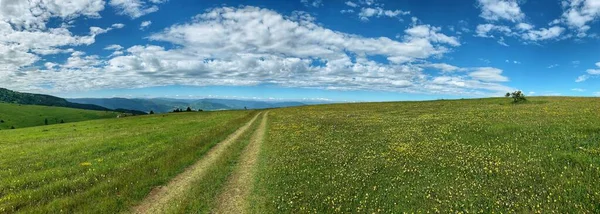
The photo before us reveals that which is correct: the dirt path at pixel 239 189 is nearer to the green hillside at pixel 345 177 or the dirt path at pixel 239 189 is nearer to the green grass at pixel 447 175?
the green hillside at pixel 345 177

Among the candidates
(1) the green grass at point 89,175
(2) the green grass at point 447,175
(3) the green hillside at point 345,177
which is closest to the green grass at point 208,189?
(3) the green hillside at point 345,177

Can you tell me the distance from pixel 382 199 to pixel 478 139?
42.8ft

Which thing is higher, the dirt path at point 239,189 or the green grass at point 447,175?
the green grass at point 447,175

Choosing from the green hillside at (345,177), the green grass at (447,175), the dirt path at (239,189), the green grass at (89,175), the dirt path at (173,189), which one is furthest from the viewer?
the green grass at (89,175)

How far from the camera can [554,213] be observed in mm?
10211

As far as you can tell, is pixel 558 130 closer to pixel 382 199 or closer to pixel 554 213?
pixel 554 213

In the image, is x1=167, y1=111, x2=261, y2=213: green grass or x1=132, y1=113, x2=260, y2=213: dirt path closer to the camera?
x1=167, y1=111, x2=261, y2=213: green grass

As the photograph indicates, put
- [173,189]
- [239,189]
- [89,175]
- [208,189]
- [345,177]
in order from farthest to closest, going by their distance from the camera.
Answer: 1. [89,175]
2. [173,189]
3. [208,189]
4. [239,189]
5. [345,177]

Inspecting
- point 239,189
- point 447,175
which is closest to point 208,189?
point 239,189

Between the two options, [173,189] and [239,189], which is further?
[173,189]

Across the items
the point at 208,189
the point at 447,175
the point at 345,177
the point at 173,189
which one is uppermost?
the point at 447,175

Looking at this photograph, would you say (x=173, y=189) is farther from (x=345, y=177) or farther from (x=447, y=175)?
(x=447, y=175)

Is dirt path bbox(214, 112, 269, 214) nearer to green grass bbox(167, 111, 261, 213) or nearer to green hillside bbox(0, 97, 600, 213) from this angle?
Result: green hillside bbox(0, 97, 600, 213)

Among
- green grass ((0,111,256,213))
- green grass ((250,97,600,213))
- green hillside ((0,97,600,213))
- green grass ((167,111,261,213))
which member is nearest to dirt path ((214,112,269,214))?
green hillside ((0,97,600,213))
